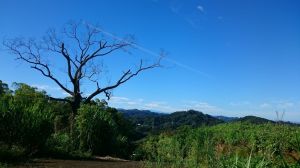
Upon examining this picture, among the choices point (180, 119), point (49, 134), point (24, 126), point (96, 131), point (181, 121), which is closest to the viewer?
point (24, 126)

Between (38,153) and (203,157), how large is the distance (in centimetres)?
774

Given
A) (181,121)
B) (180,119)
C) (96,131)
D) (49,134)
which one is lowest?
(49,134)

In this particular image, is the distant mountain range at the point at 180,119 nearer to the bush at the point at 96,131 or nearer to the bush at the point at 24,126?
the bush at the point at 96,131

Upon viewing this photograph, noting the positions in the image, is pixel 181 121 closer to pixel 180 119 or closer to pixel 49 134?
pixel 180 119

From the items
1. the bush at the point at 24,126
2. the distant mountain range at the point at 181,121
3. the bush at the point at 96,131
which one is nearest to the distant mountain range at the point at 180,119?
the distant mountain range at the point at 181,121

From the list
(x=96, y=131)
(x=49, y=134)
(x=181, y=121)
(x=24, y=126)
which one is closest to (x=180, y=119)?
(x=181, y=121)

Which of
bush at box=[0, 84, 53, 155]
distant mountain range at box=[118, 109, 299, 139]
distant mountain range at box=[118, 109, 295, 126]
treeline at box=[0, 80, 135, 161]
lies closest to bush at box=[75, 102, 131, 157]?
treeline at box=[0, 80, 135, 161]

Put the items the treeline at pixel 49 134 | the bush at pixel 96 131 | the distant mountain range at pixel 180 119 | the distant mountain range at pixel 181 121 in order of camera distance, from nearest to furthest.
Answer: the treeline at pixel 49 134, the bush at pixel 96 131, the distant mountain range at pixel 181 121, the distant mountain range at pixel 180 119

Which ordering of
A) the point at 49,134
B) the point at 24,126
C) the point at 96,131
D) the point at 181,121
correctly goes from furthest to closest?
the point at 181,121 < the point at 96,131 < the point at 49,134 < the point at 24,126

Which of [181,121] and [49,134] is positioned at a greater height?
[181,121]

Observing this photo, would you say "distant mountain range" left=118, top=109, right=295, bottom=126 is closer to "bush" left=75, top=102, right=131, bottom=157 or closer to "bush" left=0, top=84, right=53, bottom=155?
"bush" left=75, top=102, right=131, bottom=157

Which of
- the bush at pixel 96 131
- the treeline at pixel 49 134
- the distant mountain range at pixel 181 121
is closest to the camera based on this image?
the treeline at pixel 49 134

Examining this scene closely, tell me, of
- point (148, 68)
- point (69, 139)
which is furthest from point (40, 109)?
point (148, 68)

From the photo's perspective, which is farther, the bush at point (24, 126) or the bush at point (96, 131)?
the bush at point (96, 131)
